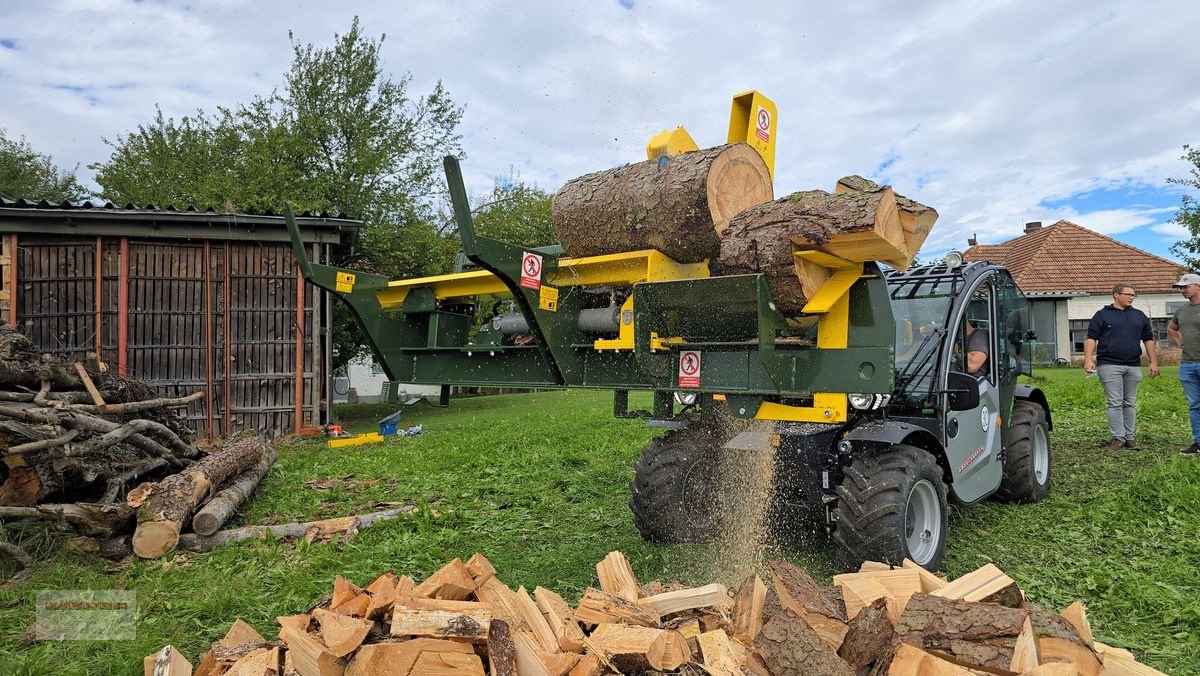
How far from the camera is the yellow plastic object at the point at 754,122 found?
4641mm

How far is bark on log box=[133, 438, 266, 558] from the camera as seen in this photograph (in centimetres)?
536

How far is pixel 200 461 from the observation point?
699 cm

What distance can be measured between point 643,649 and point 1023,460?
4.75 m

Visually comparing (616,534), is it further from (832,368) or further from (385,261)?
(385,261)

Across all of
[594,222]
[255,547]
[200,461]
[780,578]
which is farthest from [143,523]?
[780,578]

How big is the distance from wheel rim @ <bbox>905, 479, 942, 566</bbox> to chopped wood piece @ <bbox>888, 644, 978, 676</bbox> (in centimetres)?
200

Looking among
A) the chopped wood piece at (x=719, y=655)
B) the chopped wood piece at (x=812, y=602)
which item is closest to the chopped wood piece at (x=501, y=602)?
the chopped wood piece at (x=719, y=655)

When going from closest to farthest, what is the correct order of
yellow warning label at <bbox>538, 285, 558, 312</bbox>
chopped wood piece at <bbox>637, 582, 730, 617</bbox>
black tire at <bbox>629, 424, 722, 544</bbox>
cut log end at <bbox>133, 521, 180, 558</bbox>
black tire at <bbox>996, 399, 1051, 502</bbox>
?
chopped wood piece at <bbox>637, 582, 730, 617</bbox> → yellow warning label at <bbox>538, 285, 558, 312</bbox> → black tire at <bbox>629, 424, 722, 544</bbox> → cut log end at <bbox>133, 521, 180, 558</bbox> → black tire at <bbox>996, 399, 1051, 502</bbox>

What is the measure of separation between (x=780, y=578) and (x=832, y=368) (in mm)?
1222

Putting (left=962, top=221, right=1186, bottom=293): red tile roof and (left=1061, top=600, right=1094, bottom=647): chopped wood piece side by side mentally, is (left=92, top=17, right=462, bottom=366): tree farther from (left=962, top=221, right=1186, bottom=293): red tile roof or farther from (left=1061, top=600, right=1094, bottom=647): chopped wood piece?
(left=962, top=221, right=1186, bottom=293): red tile roof

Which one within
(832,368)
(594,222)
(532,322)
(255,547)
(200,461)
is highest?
(594,222)

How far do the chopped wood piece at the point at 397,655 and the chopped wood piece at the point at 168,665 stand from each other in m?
0.96

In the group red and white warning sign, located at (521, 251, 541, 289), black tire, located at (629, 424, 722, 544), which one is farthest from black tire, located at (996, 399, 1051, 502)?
red and white warning sign, located at (521, 251, 541, 289)

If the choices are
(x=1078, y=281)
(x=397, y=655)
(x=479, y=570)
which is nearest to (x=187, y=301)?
(x=479, y=570)
